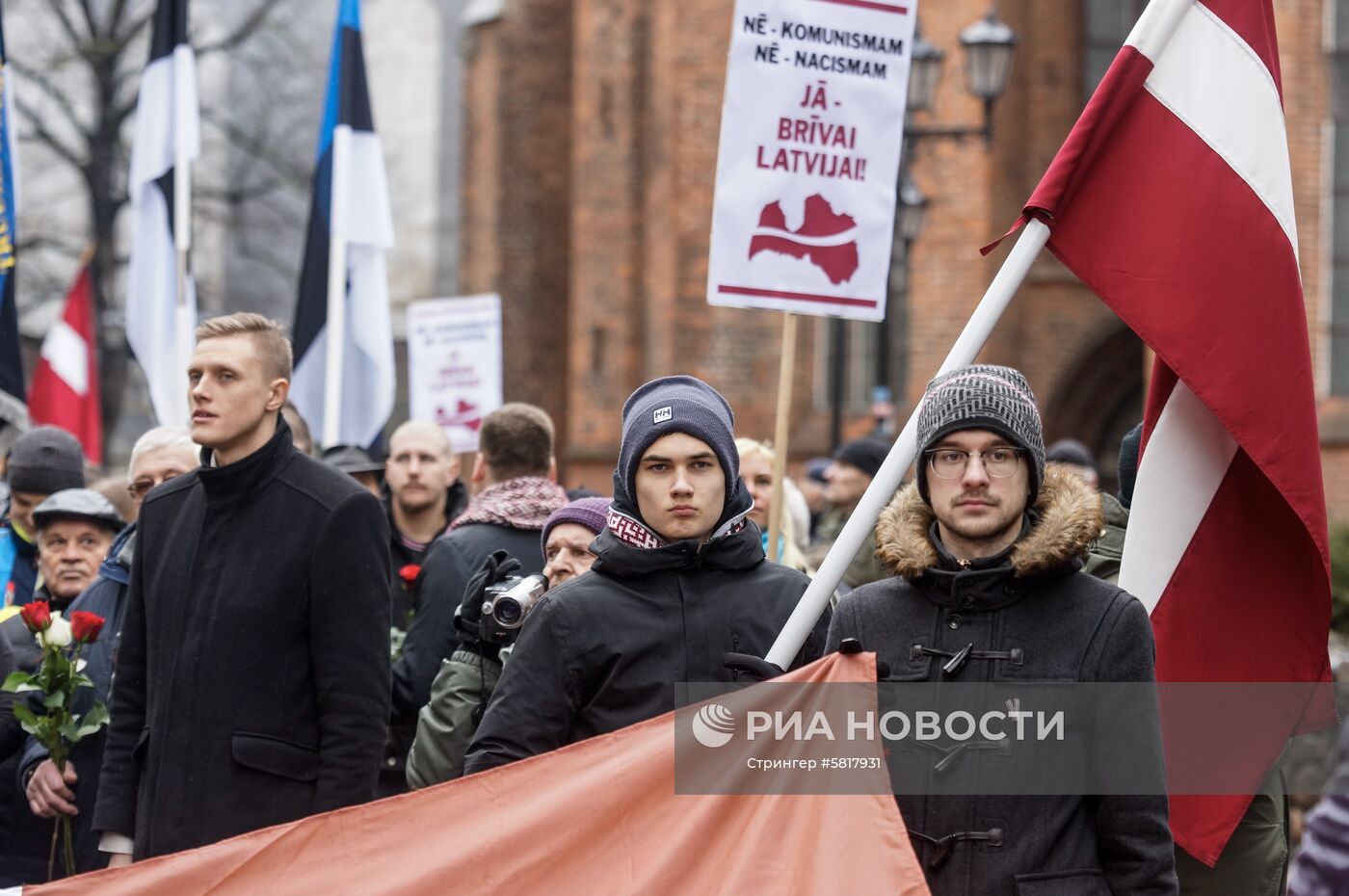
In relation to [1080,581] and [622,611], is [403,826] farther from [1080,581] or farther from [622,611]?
[1080,581]

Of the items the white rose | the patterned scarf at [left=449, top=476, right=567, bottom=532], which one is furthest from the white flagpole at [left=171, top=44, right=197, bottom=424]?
the white rose

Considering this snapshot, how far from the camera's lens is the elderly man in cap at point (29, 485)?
7.92 meters

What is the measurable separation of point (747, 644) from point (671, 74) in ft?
62.4

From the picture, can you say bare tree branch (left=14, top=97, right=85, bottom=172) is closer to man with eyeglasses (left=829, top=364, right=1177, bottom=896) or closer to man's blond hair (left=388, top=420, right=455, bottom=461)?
man's blond hair (left=388, top=420, right=455, bottom=461)

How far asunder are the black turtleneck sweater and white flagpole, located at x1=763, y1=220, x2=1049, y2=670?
1.20 meters

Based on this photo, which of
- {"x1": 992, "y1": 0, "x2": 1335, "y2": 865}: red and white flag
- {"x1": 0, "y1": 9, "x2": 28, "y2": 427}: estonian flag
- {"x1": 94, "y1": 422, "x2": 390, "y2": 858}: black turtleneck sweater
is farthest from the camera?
{"x1": 0, "y1": 9, "x2": 28, "y2": 427}: estonian flag

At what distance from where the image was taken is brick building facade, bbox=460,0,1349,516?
65.4ft

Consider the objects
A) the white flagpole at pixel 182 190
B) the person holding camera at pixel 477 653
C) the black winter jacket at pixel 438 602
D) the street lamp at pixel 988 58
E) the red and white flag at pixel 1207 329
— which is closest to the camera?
the red and white flag at pixel 1207 329

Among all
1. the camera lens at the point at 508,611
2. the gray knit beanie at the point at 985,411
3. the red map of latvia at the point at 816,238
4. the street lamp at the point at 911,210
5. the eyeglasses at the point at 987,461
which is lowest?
the camera lens at the point at 508,611

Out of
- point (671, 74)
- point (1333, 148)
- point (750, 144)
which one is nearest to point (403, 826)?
point (750, 144)

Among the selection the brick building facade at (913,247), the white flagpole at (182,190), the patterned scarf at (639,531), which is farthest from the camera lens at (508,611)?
the brick building facade at (913,247)

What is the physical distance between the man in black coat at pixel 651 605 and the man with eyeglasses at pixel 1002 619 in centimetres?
36

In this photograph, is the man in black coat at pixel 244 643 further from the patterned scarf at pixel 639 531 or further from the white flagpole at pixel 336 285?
the white flagpole at pixel 336 285

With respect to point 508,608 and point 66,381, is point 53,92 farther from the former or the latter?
point 508,608
